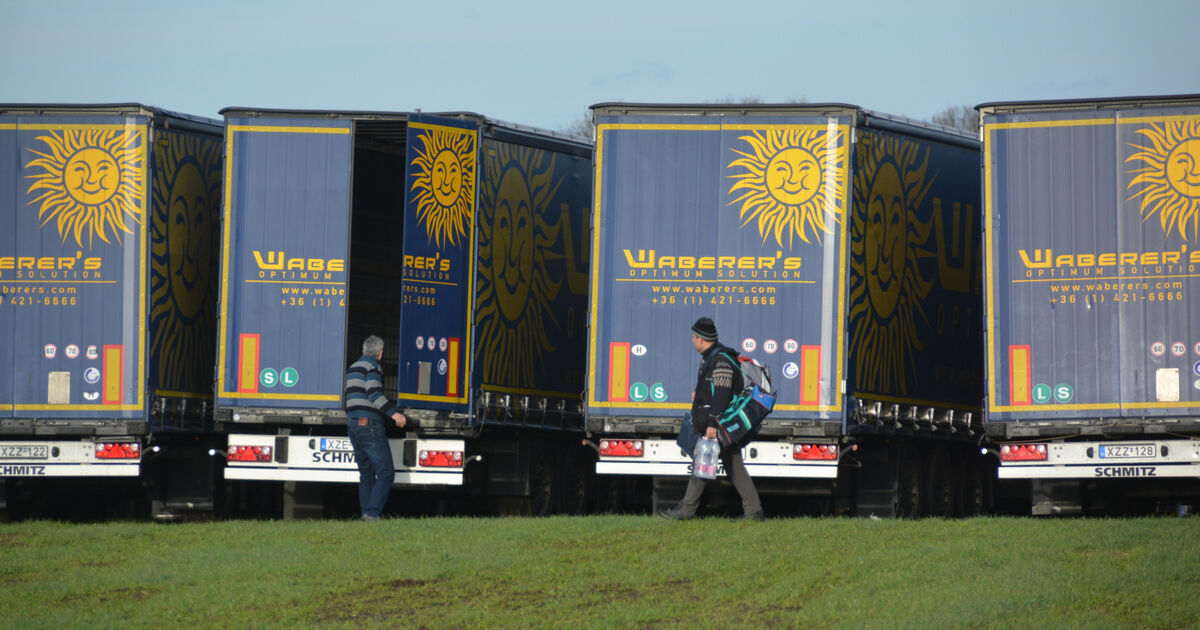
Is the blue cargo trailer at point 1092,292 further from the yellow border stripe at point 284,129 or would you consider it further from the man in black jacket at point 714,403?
the yellow border stripe at point 284,129

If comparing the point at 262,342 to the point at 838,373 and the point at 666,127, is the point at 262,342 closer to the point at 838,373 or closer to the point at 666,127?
the point at 666,127

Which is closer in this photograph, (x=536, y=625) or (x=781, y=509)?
(x=536, y=625)

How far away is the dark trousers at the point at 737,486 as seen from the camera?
50.2 feet

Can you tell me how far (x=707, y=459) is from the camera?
49.9ft

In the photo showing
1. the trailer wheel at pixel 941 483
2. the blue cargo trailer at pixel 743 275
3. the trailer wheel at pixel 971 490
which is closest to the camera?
the blue cargo trailer at pixel 743 275

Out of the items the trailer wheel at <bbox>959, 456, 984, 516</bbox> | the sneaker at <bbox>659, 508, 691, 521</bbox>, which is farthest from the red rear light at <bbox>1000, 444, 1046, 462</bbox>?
the trailer wheel at <bbox>959, 456, 984, 516</bbox>

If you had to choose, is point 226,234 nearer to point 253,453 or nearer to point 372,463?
point 253,453

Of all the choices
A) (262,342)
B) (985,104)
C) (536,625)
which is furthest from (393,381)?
(536,625)

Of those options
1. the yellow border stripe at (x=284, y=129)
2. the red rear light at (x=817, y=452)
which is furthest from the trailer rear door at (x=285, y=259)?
the red rear light at (x=817, y=452)

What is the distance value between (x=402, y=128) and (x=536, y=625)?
8.22 meters

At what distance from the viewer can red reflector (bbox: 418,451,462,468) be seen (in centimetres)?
1780

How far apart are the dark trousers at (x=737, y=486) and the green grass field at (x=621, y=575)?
27 centimetres

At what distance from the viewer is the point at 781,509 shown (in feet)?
68.6

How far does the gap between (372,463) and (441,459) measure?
898 mm
